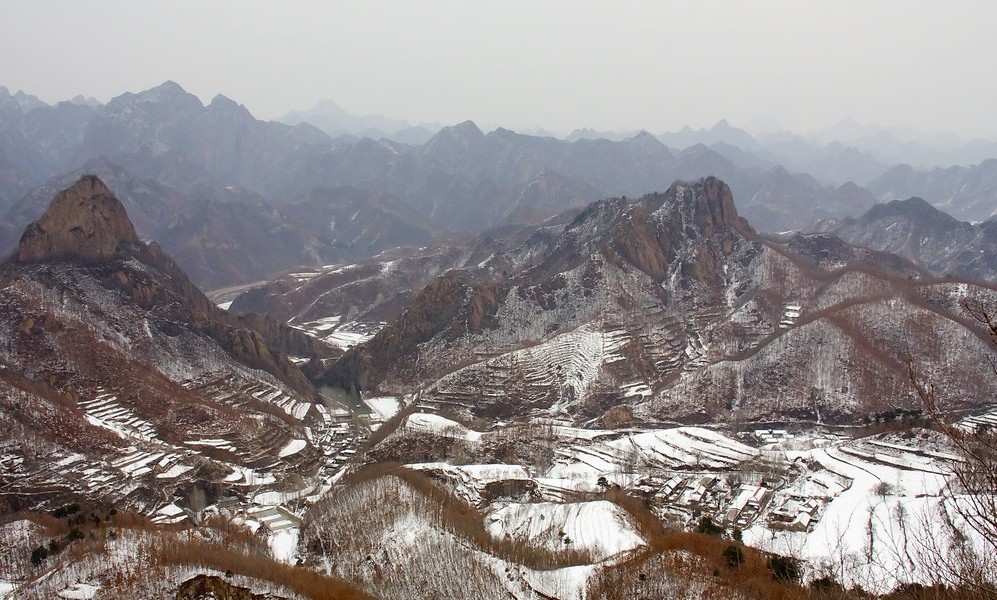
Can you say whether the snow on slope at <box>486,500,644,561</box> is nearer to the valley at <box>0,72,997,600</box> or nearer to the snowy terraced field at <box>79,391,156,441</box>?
the valley at <box>0,72,997,600</box>

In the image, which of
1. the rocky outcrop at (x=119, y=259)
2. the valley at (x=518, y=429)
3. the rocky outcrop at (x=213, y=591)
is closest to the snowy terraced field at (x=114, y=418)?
the valley at (x=518, y=429)

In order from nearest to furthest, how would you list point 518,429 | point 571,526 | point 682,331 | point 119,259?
point 571,526, point 518,429, point 119,259, point 682,331

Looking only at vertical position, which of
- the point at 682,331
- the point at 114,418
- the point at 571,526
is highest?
the point at 682,331

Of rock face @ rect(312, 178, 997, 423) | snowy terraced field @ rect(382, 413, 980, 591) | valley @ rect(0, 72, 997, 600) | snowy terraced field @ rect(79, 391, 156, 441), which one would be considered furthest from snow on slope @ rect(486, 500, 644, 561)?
snowy terraced field @ rect(79, 391, 156, 441)

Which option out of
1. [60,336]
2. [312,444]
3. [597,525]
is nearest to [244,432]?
[312,444]

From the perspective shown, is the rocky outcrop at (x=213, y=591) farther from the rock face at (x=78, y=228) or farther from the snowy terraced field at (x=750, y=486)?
the rock face at (x=78, y=228)

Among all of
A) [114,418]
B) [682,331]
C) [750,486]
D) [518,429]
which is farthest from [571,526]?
[682,331]

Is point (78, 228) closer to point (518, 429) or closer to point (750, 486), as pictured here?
point (518, 429)

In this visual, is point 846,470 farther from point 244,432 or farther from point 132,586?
point 244,432
